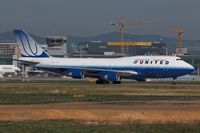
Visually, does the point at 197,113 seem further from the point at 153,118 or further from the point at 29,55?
the point at 29,55

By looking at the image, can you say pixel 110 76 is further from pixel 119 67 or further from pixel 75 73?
pixel 75 73

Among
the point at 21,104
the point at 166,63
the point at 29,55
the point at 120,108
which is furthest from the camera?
the point at 29,55

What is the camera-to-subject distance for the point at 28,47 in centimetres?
12025

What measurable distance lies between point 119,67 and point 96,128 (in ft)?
268

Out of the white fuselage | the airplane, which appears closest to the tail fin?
the airplane

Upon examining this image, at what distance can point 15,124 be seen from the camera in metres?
32.5

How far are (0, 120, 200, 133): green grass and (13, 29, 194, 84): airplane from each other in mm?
77566

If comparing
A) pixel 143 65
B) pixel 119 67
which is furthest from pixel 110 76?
pixel 143 65

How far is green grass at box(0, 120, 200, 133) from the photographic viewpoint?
96.9ft

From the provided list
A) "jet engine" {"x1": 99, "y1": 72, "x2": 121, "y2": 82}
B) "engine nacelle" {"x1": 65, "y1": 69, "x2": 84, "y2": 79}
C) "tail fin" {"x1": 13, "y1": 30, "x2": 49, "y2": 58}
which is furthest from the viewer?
"tail fin" {"x1": 13, "y1": 30, "x2": 49, "y2": 58}

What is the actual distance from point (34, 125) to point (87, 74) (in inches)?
3233

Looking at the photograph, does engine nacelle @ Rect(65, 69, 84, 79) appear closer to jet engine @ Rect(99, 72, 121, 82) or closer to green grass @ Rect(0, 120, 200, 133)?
jet engine @ Rect(99, 72, 121, 82)

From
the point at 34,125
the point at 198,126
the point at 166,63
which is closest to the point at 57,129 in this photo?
the point at 34,125

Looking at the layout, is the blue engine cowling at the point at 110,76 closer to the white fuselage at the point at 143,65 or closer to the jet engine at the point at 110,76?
the jet engine at the point at 110,76
